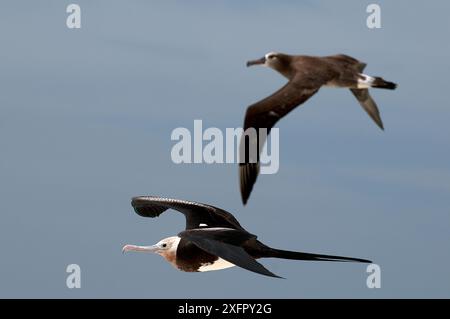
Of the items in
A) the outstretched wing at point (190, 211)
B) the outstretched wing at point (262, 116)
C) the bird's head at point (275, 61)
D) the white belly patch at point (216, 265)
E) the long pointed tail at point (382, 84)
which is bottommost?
the white belly patch at point (216, 265)

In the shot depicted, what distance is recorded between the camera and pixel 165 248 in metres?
17.9

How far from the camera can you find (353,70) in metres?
18.1

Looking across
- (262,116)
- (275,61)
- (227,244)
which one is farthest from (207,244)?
(275,61)

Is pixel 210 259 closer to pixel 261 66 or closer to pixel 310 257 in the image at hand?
pixel 310 257

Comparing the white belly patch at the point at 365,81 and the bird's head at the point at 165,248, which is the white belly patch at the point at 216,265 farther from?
the white belly patch at the point at 365,81

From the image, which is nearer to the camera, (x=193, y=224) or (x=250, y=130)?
(x=250, y=130)

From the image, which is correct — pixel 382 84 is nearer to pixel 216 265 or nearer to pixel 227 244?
pixel 216 265

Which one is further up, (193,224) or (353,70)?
(353,70)

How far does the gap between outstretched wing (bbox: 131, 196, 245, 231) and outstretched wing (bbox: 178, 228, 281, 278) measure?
103 centimetres

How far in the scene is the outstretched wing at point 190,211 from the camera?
1788 cm

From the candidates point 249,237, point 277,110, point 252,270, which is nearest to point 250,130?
point 277,110

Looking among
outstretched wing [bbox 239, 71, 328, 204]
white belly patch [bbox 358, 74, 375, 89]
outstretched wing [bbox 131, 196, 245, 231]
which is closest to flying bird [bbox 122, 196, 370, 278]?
outstretched wing [bbox 131, 196, 245, 231]

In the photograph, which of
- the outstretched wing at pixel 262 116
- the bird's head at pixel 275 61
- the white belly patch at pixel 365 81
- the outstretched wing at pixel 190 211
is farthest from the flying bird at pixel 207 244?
the white belly patch at pixel 365 81

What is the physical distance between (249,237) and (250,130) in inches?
62.5
